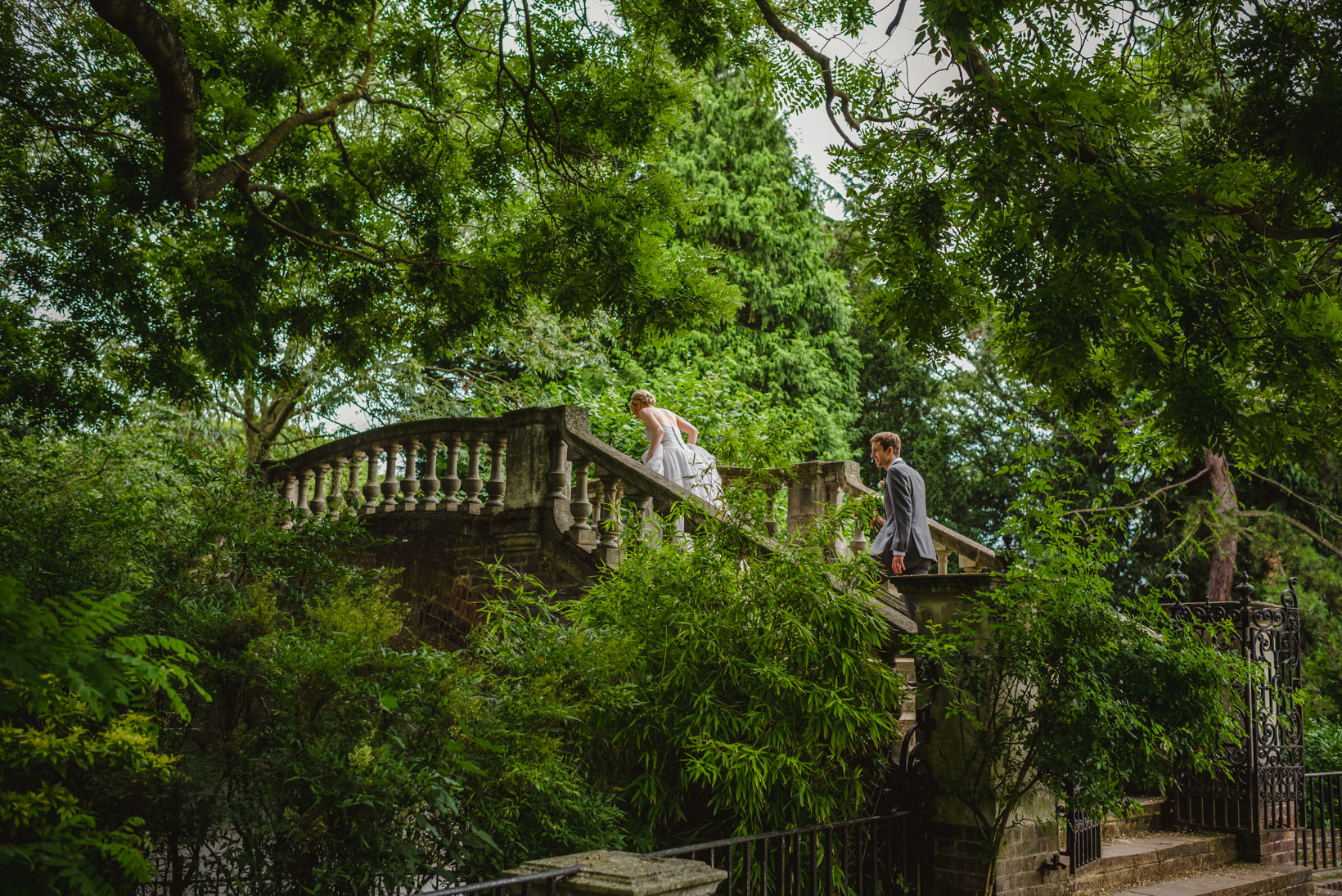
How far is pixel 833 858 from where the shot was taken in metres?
5.14

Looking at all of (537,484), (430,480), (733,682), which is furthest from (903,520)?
(430,480)

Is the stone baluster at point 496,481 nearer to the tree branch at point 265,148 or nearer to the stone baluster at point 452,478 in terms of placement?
the stone baluster at point 452,478

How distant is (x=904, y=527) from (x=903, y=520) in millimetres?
56

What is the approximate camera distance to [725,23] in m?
7.96

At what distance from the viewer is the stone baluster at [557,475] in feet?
27.9

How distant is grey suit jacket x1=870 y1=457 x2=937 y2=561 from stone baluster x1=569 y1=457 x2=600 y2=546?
7.77ft

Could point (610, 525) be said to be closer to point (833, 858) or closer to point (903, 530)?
point (903, 530)

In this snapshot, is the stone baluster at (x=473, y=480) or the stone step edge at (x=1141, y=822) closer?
the stone step edge at (x=1141, y=822)

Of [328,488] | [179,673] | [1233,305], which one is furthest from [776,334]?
[179,673]

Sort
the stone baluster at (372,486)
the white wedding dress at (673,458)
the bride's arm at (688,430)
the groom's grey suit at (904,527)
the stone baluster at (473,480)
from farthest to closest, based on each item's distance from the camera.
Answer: the bride's arm at (688,430) → the stone baluster at (372,486) → the white wedding dress at (673,458) → the stone baluster at (473,480) → the groom's grey suit at (904,527)

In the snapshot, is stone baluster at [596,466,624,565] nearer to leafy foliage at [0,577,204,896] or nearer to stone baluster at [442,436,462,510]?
stone baluster at [442,436,462,510]

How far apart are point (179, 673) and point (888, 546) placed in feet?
20.1

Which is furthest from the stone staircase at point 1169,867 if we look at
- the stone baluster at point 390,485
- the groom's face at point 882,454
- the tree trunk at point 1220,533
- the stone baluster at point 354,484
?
the tree trunk at point 1220,533

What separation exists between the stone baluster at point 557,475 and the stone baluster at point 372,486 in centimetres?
230
